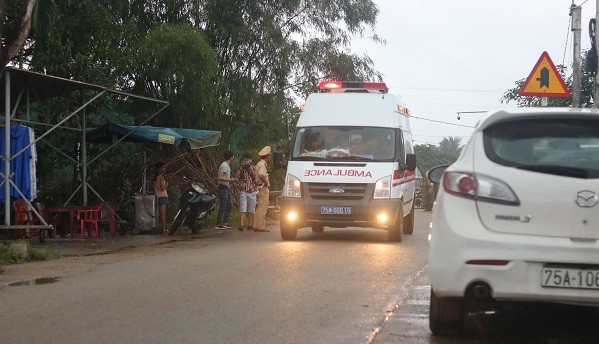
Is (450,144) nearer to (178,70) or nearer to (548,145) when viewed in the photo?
(178,70)

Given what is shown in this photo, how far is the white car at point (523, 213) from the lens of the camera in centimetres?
605

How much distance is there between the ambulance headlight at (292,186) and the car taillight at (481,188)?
9.66 metres

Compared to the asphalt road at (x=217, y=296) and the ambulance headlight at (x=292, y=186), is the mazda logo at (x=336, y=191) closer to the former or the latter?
the ambulance headlight at (x=292, y=186)

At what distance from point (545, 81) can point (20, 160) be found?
904 cm

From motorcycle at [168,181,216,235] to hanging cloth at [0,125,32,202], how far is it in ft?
13.1

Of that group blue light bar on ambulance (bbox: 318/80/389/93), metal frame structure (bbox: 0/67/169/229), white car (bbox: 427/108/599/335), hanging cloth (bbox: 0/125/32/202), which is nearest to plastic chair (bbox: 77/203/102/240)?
metal frame structure (bbox: 0/67/169/229)

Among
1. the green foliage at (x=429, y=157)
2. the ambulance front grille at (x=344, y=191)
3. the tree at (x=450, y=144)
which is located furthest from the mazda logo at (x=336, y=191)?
the tree at (x=450, y=144)

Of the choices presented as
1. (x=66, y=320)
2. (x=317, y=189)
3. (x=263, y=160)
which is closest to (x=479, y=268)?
(x=66, y=320)

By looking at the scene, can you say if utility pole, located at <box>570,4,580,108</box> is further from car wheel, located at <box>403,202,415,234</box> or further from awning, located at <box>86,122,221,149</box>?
awning, located at <box>86,122,221,149</box>

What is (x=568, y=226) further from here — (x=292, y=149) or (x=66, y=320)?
(x=292, y=149)

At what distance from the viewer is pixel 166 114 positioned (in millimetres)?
23938

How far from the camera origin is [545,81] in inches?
523

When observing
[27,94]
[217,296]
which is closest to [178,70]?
[27,94]

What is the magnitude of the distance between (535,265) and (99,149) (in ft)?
57.3
